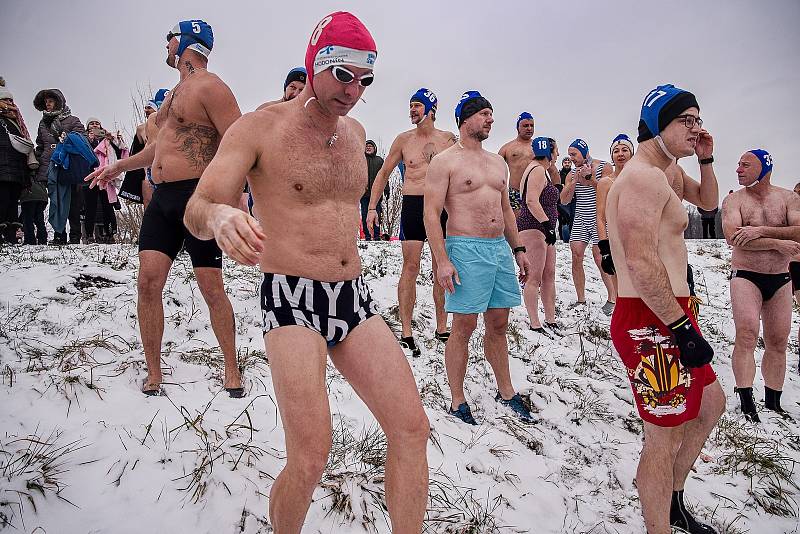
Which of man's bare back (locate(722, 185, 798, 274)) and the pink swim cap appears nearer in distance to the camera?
the pink swim cap

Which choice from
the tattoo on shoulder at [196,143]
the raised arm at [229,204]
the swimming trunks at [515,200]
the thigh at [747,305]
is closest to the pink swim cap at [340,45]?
the raised arm at [229,204]

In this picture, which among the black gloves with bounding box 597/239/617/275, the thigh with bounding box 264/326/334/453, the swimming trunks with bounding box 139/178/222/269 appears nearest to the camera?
the thigh with bounding box 264/326/334/453

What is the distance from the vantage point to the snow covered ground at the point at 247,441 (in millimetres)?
2674

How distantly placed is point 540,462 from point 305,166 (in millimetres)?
2964

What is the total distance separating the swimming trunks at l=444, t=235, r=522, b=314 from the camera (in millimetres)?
4215

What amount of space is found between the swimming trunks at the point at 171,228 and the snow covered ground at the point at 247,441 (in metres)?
1.02

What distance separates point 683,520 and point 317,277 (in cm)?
280

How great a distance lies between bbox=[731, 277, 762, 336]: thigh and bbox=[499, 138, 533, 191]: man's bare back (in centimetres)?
307

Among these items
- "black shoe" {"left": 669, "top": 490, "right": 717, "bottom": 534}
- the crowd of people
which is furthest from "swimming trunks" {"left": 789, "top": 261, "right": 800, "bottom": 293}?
"black shoe" {"left": 669, "top": 490, "right": 717, "bottom": 534}

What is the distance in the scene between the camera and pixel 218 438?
10.3ft

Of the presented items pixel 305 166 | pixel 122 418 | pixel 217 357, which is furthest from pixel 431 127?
pixel 122 418

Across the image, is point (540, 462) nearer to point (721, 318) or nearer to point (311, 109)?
point (311, 109)

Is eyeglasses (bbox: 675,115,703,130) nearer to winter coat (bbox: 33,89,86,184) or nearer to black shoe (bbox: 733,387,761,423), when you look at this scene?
black shoe (bbox: 733,387,761,423)

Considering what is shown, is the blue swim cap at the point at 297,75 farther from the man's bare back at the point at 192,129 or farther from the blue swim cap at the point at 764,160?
the blue swim cap at the point at 764,160
